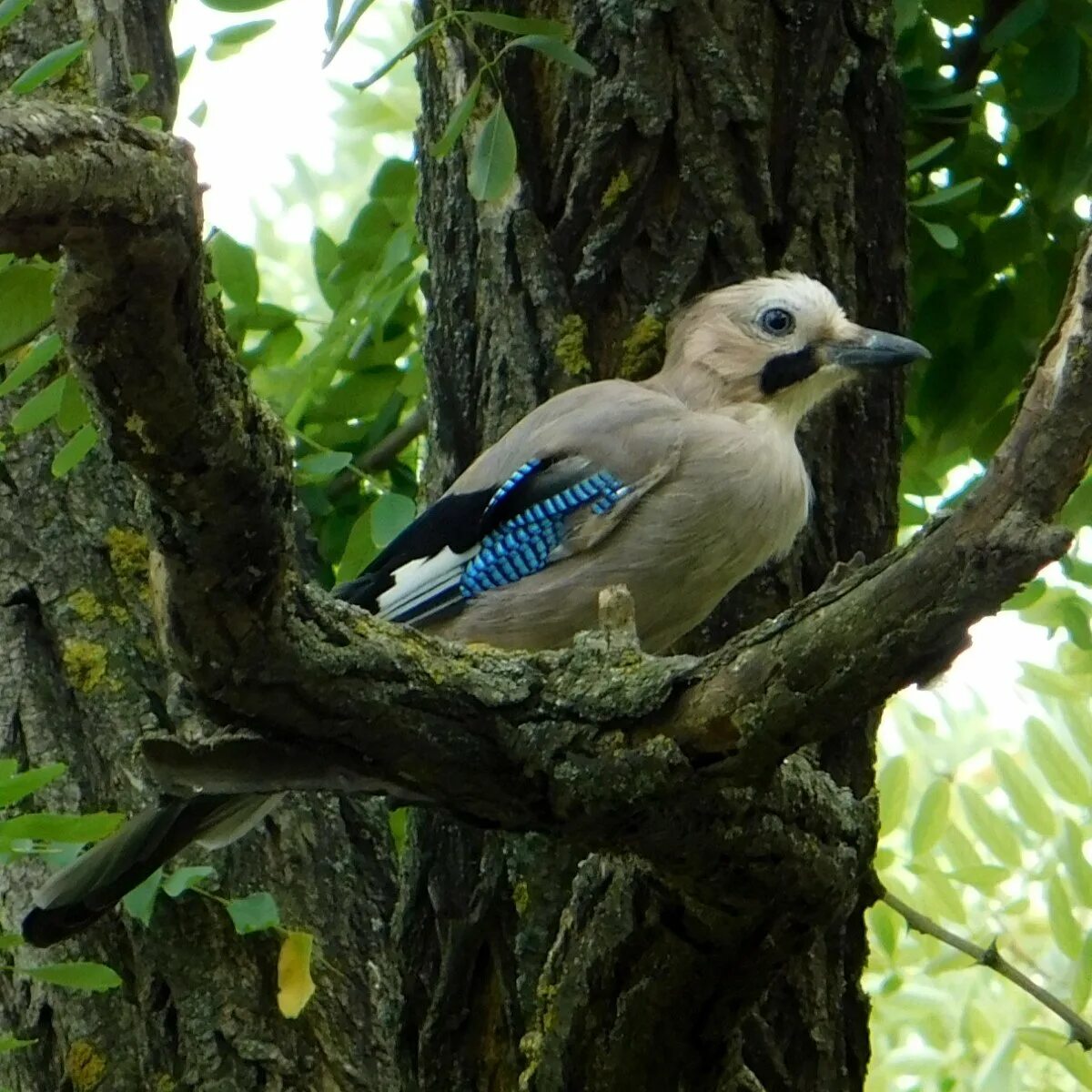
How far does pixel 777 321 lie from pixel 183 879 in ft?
4.29

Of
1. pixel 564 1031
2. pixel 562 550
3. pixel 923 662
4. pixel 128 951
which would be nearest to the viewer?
pixel 923 662

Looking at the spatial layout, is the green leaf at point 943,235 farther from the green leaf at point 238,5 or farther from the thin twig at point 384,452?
the green leaf at point 238,5

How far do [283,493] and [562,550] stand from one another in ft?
3.63

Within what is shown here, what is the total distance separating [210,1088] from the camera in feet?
7.61

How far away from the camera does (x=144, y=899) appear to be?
222 cm

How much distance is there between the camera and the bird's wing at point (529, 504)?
8.43 feet

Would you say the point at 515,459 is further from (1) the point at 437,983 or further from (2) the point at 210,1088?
(2) the point at 210,1088

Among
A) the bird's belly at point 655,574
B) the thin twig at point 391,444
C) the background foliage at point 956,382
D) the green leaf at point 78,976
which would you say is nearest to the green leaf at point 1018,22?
the background foliage at point 956,382

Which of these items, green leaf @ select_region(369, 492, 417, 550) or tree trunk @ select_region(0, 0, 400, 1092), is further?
green leaf @ select_region(369, 492, 417, 550)

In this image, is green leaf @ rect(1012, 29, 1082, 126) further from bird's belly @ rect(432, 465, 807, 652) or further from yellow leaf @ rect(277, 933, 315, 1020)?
yellow leaf @ rect(277, 933, 315, 1020)

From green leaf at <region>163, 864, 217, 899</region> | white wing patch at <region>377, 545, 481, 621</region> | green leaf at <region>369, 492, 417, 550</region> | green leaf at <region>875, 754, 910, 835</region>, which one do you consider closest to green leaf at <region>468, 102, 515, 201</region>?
white wing patch at <region>377, 545, 481, 621</region>

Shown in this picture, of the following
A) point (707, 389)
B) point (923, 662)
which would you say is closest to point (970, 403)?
point (707, 389)

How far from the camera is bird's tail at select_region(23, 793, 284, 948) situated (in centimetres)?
197

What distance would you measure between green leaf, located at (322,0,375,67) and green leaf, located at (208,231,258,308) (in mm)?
1022
